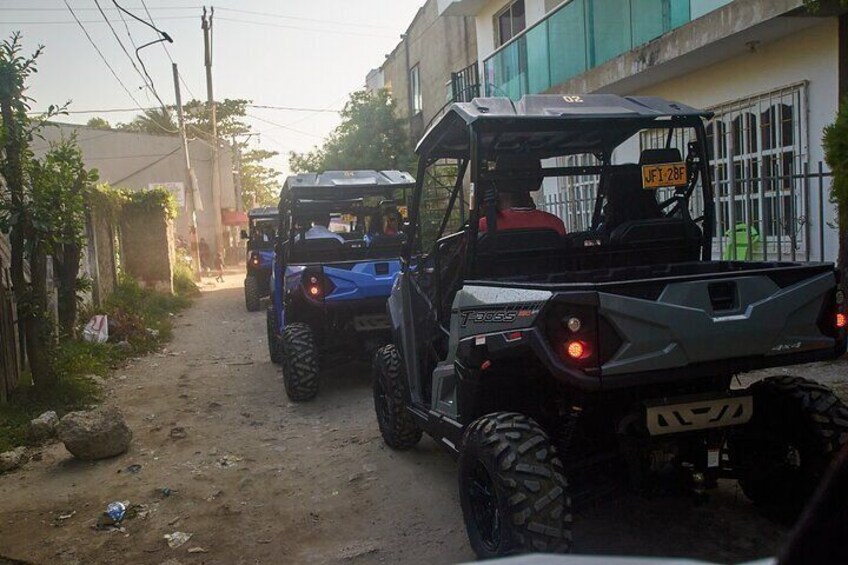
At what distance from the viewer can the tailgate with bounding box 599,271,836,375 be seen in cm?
283

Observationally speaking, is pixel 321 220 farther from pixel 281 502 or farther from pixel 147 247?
pixel 147 247

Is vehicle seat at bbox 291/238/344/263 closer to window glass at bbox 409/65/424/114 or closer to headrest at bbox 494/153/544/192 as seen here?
headrest at bbox 494/153/544/192

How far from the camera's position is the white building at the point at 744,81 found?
7137 mm

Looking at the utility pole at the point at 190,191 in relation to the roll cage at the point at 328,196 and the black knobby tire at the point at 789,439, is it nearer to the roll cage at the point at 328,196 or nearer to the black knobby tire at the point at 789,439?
the roll cage at the point at 328,196

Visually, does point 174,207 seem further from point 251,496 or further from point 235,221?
point 235,221

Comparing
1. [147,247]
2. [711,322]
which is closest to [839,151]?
[711,322]

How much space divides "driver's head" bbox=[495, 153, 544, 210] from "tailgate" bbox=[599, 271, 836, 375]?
53.6 inches

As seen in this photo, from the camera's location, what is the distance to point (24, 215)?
22.4 ft

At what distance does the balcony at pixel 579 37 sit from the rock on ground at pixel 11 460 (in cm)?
809

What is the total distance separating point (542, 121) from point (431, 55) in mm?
19468

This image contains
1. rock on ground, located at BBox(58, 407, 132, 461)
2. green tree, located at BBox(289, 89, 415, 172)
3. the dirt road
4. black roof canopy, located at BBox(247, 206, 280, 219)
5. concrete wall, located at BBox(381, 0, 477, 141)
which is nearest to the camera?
the dirt road

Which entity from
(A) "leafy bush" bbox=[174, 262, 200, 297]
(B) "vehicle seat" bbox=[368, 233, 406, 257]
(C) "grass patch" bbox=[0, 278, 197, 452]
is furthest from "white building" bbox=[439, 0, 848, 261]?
(A) "leafy bush" bbox=[174, 262, 200, 297]

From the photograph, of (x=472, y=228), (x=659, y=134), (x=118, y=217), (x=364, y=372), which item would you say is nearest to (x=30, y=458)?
(x=364, y=372)

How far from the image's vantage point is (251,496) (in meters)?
4.69
